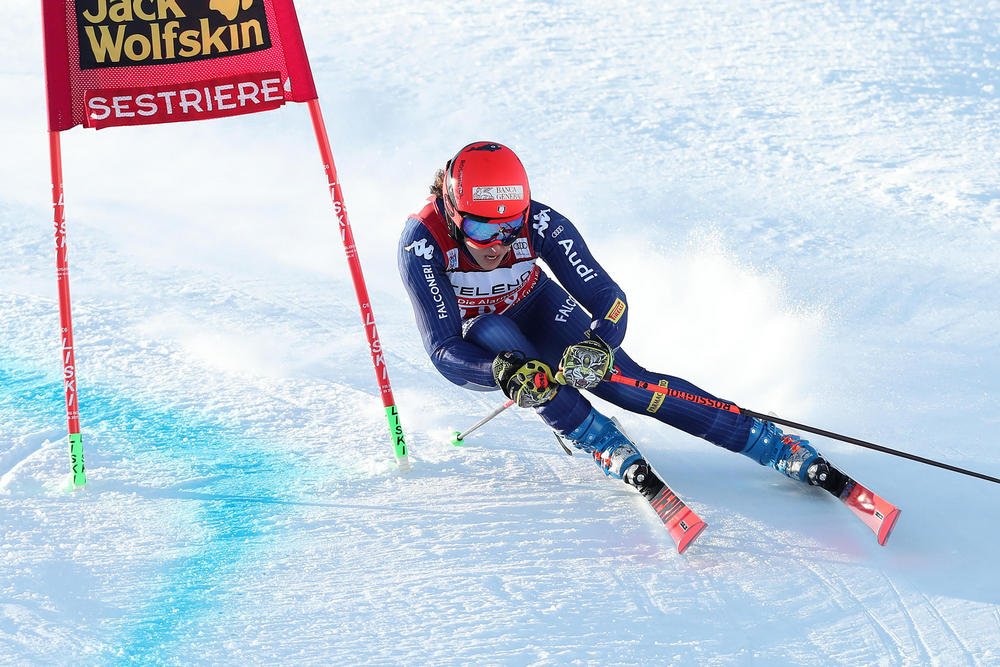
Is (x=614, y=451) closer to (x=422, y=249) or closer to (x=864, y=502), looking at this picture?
(x=864, y=502)

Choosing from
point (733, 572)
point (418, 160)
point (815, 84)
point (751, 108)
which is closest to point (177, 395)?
point (733, 572)

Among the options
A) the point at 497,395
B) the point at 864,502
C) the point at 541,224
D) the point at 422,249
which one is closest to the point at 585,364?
the point at 541,224

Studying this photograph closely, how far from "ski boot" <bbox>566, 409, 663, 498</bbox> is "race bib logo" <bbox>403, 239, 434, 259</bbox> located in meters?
0.91

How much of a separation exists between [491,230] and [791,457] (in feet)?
4.90

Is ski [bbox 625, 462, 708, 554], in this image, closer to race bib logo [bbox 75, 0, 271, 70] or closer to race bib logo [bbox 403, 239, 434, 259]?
race bib logo [bbox 403, 239, 434, 259]

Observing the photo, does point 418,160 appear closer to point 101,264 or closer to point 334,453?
point 101,264

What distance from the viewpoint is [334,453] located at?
4.33 metres

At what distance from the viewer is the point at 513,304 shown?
168 inches

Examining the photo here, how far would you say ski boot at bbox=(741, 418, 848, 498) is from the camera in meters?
3.73

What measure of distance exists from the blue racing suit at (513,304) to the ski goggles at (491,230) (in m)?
0.14

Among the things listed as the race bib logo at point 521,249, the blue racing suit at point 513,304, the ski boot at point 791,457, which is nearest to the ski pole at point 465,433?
the blue racing suit at point 513,304

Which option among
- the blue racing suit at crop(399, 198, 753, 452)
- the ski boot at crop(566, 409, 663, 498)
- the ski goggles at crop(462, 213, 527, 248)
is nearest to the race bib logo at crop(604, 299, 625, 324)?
the blue racing suit at crop(399, 198, 753, 452)

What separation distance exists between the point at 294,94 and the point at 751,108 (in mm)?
6661

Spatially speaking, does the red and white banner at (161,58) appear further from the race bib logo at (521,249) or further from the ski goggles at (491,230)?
the race bib logo at (521,249)
